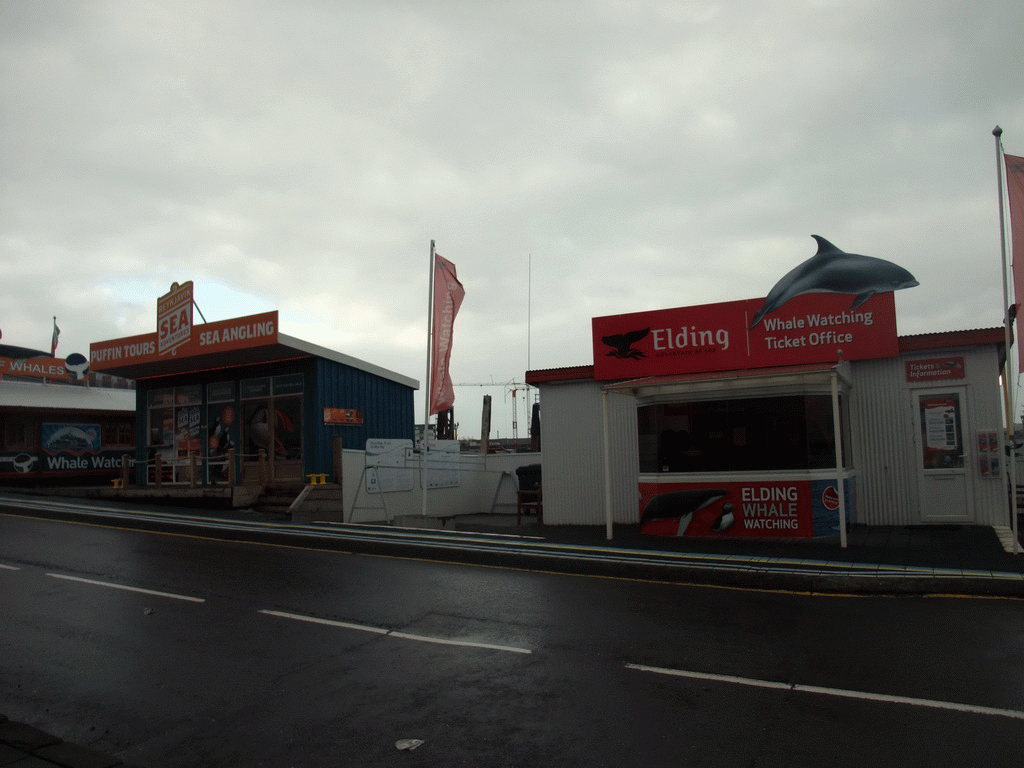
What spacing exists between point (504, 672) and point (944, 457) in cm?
Result: 1065

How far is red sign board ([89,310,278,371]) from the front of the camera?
19.4 m

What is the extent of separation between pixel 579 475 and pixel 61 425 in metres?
20.7

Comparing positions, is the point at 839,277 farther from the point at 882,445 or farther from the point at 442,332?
the point at 442,332

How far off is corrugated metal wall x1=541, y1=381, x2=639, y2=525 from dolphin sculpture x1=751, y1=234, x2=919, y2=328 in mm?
3942

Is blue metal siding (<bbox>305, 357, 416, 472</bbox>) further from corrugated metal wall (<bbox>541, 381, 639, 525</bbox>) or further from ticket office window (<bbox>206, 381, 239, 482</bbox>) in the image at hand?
corrugated metal wall (<bbox>541, 381, 639, 525</bbox>)

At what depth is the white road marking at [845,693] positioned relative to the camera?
5.01m

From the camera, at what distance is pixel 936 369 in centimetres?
1351

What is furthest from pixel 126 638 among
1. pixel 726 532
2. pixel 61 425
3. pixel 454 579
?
pixel 61 425

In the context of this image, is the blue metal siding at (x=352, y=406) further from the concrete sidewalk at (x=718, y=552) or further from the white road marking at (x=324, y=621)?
the white road marking at (x=324, y=621)

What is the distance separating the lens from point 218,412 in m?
23.0

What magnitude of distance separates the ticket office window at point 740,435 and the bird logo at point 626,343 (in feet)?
6.95

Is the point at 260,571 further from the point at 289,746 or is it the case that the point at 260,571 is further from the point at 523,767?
the point at 523,767

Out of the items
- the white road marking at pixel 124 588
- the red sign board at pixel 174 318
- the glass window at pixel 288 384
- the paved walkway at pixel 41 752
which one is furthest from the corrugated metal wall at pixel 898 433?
the red sign board at pixel 174 318

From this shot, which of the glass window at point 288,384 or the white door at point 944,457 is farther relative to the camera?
the glass window at point 288,384
